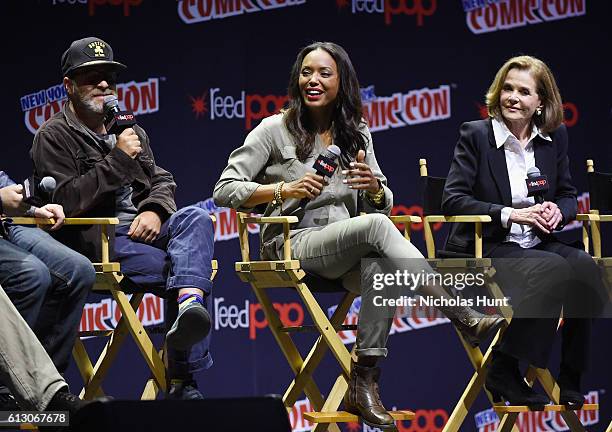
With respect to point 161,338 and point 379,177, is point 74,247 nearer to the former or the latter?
point 379,177

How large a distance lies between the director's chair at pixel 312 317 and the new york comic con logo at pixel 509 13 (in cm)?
181

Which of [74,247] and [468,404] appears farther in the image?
[468,404]

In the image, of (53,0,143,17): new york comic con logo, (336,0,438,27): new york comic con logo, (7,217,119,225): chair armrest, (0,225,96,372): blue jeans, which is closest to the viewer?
(0,225,96,372): blue jeans

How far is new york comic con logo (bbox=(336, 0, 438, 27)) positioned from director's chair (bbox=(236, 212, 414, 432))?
1680 millimetres

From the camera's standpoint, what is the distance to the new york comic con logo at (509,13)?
19.3 feet

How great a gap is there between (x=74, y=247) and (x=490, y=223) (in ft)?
5.27

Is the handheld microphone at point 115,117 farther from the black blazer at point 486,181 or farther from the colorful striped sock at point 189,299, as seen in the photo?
the black blazer at point 486,181

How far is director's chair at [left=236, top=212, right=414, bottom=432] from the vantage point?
3998 mm

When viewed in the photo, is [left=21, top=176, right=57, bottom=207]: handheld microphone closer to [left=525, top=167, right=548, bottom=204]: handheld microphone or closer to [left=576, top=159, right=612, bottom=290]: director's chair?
[left=525, top=167, right=548, bottom=204]: handheld microphone

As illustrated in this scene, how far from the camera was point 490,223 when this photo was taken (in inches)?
173

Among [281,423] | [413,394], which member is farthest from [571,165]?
[281,423]

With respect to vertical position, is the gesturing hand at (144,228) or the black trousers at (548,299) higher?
the gesturing hand at (144,228)

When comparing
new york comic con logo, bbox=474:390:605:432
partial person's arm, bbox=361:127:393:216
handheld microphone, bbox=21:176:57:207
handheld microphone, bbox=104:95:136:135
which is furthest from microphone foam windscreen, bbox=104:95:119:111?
new york comic con logo, bbox=474:390:605:432

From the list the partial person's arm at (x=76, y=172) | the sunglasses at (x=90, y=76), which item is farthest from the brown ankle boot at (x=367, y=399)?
the sunglasses at (x=90, y=76)
